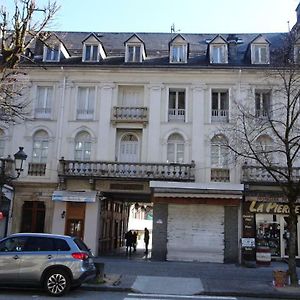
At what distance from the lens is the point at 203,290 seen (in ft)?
43.9

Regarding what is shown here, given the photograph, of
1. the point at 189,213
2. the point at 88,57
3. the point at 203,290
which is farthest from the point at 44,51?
the point at 203,290

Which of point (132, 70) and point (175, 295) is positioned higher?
point (132, 70)

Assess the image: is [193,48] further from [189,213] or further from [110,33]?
[189,213]

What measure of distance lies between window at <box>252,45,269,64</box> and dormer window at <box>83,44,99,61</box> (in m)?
9.80

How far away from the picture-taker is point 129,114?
25.3 metres

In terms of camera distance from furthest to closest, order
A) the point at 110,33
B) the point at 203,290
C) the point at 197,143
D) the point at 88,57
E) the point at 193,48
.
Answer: the point at 110,33, the point at 193,48, the point at 88,57, the point at 197,143, the point at 203,290

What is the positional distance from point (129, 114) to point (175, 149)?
3.46m

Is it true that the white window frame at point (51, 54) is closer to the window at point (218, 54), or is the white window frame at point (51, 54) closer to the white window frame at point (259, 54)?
the window at point (218, 54)

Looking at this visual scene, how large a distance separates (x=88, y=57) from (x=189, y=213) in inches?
459

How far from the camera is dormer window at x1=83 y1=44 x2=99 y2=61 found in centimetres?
2666

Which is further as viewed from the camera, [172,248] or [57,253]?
[172,248]

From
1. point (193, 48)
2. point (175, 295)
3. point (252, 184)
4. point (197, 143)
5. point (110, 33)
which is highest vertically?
point (110, 33)

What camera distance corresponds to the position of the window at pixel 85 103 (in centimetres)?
2575

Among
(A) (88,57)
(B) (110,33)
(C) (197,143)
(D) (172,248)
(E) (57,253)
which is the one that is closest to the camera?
(E) (57,253)
